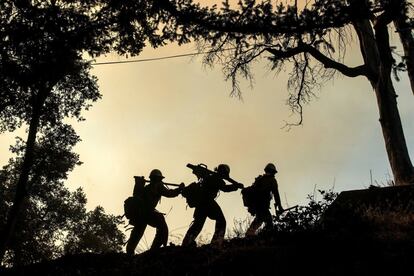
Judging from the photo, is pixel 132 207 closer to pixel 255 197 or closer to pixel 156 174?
pixel 156 174

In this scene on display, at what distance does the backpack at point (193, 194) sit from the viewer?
399 inches

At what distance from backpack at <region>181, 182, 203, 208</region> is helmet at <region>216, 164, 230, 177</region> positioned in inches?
22.3

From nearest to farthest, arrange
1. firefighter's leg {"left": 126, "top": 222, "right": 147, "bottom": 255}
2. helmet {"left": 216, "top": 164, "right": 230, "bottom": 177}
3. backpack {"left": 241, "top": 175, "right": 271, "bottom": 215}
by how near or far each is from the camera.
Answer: firefighter's leg {"left": 126, "top": 222, "right": 147, "bottom": 255}, backpack {"left": 241, "top": 175, "right": 271, "bottom": 215}, helmet {"left": 216, "top": 164, "right": 230, "bottom": 177}

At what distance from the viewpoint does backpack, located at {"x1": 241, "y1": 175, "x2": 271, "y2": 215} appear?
10422mm

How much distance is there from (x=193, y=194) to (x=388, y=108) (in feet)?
20.2

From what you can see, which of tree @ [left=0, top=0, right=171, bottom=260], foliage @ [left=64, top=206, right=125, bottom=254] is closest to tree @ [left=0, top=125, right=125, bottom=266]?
foliage @ [left=64, top=206, right=125, bottom=254]

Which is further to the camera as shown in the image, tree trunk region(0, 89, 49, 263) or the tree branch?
tree trunk region(0, 89, 49, 263)

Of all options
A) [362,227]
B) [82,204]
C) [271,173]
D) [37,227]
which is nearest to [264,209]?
[271,173]

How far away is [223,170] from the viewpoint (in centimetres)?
1059

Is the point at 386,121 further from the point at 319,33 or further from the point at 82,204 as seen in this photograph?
the point at 82,204

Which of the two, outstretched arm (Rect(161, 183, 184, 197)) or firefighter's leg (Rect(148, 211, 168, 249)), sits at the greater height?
outstretched arm (Rect(161, 183, 184, 197))

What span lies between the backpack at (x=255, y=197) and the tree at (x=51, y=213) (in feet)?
40.4

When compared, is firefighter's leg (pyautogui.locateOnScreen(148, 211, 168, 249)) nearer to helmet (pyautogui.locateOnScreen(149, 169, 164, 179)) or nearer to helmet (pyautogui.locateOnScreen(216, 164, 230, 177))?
helmet (pyautogui.locateOnScreen(149, 169, 164, 179))

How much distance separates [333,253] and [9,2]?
753 centimetres
